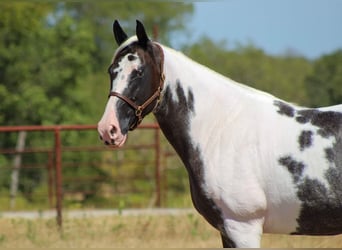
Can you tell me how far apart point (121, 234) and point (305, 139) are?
380 centimetres

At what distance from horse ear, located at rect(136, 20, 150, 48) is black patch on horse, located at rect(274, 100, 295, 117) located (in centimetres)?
84

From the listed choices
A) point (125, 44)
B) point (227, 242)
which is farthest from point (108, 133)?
point (227, 242)

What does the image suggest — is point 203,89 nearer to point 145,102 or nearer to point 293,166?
point 145,102

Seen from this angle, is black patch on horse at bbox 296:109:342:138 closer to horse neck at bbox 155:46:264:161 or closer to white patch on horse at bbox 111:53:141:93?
horse neck at bbox 155:46:264:161

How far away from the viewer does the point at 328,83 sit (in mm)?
8023

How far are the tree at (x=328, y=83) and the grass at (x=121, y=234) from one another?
5.88ft

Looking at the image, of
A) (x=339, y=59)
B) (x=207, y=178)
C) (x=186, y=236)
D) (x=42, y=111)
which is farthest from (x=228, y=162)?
(x=42, y=111)

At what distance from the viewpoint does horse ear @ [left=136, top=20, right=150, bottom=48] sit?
3951 millimetres

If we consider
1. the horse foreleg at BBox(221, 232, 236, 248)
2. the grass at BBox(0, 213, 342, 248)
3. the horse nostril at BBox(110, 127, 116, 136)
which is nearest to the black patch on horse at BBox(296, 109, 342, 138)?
the horse foreleg at BBox(221, 232, 236, 248)

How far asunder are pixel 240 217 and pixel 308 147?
1.76 ft

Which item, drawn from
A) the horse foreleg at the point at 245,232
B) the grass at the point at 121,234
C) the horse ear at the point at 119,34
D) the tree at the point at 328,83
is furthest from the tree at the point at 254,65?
the horse foreleg at the point at 245,232

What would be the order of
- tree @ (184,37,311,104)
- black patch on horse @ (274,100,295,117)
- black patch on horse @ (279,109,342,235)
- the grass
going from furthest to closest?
tree @ (184,37,311,104), the grass, black patch on horse @ (274,100,295,117), black patch on horse @ (279,109,342,235)

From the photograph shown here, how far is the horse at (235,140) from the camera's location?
3.76 meters

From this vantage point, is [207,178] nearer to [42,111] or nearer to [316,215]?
[316,215]
